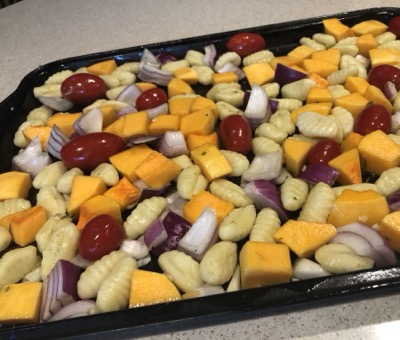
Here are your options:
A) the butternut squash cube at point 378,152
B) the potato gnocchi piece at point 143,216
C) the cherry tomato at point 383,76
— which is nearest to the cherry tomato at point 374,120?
the butternut squash cube at point 378,152

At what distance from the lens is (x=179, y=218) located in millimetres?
1009

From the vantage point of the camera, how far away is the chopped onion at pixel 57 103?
138 centimetres

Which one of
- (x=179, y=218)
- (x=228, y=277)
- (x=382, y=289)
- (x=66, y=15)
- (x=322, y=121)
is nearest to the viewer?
(x=382, y=289)

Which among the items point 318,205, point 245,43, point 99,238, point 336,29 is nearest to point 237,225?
point 318,205

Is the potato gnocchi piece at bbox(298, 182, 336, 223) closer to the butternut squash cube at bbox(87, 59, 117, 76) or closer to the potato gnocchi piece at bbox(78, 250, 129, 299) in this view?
the potato gnocchi piece at bbox(78, 250, 129, 299)

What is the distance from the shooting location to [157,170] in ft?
3.59

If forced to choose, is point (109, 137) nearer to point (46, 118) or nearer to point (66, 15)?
point (46, 118)

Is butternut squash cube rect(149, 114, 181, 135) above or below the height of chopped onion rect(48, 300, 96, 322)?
above

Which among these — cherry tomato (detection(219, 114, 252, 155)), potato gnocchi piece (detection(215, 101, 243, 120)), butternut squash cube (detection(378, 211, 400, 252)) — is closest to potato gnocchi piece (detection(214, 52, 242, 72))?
potato gnocchi piece (detection(215, 101, 243, 120))

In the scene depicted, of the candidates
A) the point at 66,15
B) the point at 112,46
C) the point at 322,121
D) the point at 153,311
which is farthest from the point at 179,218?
→ the point at 66,15

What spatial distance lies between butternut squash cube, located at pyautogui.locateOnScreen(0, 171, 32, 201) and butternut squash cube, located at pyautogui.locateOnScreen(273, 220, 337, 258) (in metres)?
0.62

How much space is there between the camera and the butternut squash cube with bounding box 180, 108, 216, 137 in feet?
3.92

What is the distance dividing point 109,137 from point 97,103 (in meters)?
0.21

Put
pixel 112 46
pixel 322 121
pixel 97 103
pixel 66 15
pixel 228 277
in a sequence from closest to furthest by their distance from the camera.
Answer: pixel 228 277 < pixel 322 121 < pixel 97 103 < pixel 112 46 < pixel 66 15
